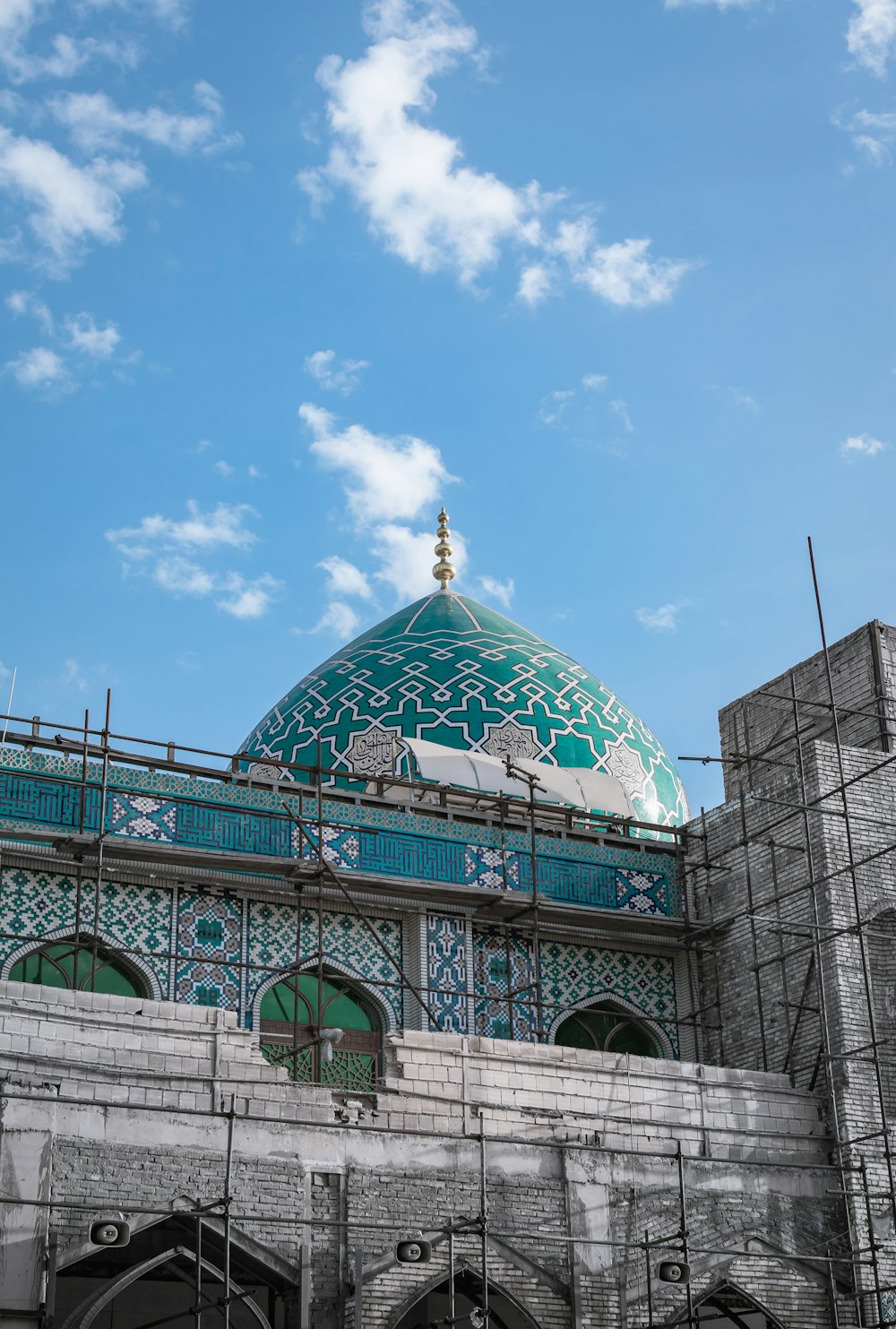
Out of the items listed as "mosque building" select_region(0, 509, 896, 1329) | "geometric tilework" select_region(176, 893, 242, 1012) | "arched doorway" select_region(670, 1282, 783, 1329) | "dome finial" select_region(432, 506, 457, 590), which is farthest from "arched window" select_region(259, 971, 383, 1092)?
"dome finial" select_region(432, 506, 457, 590)

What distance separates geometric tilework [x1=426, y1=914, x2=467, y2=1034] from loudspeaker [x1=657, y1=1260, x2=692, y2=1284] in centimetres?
324

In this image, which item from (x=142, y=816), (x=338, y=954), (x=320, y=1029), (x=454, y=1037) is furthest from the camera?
(x=338, y=954)

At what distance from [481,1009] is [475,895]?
862 mm

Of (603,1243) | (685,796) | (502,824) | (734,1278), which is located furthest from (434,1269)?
(685,796)

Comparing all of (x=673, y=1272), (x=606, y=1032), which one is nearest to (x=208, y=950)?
(x=606, y=1032)

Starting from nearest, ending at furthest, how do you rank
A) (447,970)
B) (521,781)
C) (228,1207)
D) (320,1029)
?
(228,1207) < (320,1029) < (447,970) < (521,781)

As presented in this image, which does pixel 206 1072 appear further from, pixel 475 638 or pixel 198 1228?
pixel 475 638

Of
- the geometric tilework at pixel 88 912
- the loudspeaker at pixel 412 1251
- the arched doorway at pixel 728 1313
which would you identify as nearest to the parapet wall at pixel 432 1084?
the arched doorway at pixel 728 1313

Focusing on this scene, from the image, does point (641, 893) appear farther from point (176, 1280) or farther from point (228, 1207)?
point (228, 1207)

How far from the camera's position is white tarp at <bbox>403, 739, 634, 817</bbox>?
18234mm

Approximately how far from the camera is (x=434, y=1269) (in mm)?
12523

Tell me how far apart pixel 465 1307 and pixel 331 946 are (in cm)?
280

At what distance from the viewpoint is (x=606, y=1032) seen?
16.3 meters

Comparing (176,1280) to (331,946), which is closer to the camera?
(176,1280)
